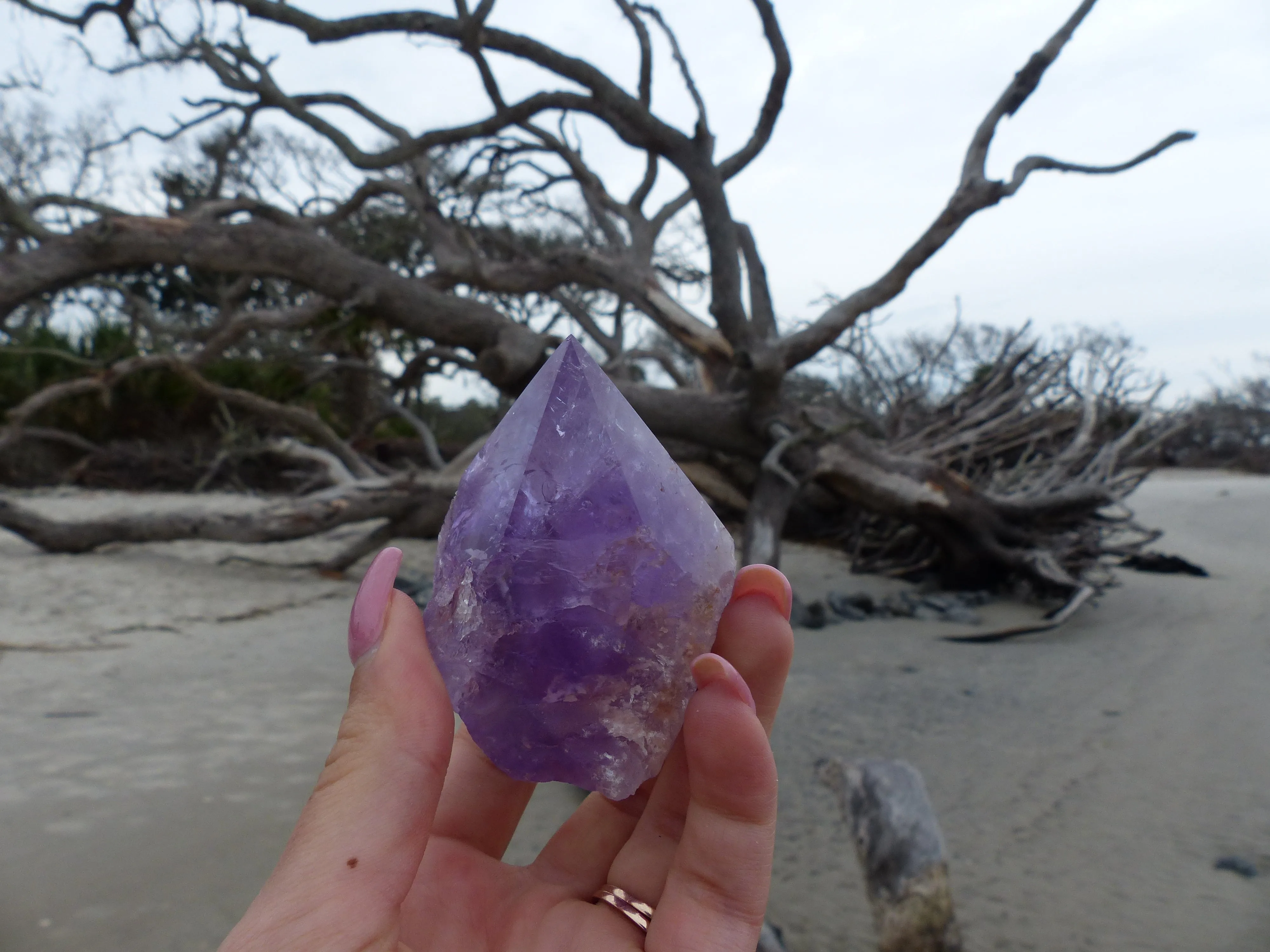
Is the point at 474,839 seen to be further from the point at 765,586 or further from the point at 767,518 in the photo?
the point at 767,518

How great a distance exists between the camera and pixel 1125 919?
5.70ft

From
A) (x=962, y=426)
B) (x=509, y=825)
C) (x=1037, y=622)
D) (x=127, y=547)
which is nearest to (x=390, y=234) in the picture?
(x=127, y=547)

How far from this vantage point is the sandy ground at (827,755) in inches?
68.9

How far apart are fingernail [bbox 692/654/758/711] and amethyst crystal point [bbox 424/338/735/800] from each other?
0.17m

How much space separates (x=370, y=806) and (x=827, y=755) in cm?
197

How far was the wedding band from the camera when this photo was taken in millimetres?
1108

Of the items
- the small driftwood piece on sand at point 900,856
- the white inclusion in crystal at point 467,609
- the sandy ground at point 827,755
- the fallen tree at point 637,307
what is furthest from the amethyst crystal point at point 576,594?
the fallen tree at point 637,307

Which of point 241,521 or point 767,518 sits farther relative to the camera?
point 241,521

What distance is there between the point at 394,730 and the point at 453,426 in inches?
603

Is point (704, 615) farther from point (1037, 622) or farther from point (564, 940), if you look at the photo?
point (1037, 622)

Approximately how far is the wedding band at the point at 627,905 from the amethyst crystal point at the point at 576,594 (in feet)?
0.43

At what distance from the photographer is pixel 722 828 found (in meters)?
1.04

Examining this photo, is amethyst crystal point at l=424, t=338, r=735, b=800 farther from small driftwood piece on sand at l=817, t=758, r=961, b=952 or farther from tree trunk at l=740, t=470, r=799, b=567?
tree trunk at l=740, t=470, r=799, b=567

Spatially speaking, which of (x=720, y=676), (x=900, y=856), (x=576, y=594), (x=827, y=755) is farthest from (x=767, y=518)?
(x=720, y=676)
